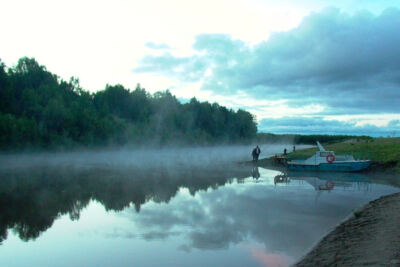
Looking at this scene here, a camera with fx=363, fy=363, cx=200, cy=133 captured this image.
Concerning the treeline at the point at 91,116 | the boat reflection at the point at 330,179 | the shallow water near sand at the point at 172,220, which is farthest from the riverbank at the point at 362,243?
the treeline at the point at 91,116

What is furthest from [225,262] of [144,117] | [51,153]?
[144,117]

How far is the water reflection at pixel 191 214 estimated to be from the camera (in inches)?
458

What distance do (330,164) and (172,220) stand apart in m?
21.5

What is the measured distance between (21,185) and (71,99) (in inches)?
2530

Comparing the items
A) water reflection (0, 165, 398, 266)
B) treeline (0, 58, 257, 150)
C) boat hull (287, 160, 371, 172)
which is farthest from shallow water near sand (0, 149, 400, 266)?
treeline (0, 58, 257, 150)

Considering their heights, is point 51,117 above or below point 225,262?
above

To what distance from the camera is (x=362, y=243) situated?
10.4 meters

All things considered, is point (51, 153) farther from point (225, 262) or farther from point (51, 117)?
point (225, 262)

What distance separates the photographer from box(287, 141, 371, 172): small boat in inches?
1250

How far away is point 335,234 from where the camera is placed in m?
12.1

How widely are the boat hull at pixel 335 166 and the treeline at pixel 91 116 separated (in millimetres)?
48209

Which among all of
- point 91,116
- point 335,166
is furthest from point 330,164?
point 91,116

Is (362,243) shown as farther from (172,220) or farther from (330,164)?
(330,164)

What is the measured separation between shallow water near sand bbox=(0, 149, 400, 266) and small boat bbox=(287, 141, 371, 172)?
3650 mm
